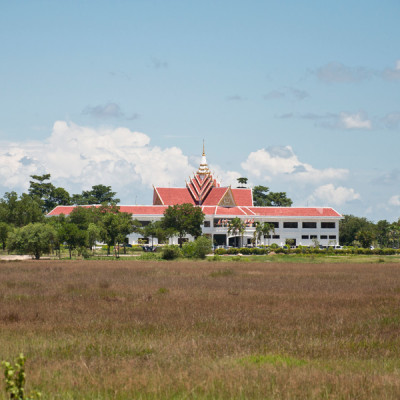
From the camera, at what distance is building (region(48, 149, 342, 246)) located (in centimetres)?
11256

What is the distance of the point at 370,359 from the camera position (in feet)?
37.1

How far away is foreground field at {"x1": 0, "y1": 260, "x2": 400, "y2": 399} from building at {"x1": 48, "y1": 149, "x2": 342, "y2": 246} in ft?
289

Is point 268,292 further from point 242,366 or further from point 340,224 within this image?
point 340,224

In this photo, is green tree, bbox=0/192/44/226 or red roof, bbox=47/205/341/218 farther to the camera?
red roof, bbox=47/205/341/218

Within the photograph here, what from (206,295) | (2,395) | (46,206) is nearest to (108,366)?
(2,395)

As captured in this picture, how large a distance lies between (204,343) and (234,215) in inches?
3978

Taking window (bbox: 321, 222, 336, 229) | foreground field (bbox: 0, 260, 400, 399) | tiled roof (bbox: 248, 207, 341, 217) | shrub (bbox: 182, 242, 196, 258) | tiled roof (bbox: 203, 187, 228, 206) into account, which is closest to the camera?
foreground field (bbox: 0, 260, 400, 399)

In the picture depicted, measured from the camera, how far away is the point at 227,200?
118 metres

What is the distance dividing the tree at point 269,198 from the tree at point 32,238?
93838 mm

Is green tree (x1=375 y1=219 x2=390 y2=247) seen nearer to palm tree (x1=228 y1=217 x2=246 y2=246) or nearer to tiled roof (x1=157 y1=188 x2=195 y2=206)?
palm tree (x1=228 y1=217 x2=246 y2=246)

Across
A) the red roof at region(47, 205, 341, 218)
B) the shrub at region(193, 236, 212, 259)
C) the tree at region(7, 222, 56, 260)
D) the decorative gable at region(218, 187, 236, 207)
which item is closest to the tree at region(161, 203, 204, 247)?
the red roof at region(47, 205, 341, 218)

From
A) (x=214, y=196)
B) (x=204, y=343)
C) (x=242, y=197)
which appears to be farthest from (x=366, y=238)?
(x=204, y=343)

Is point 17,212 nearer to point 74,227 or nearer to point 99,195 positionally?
point 74,227

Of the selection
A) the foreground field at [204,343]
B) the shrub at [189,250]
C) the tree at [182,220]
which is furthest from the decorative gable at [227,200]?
the foreground field at [204,343]
